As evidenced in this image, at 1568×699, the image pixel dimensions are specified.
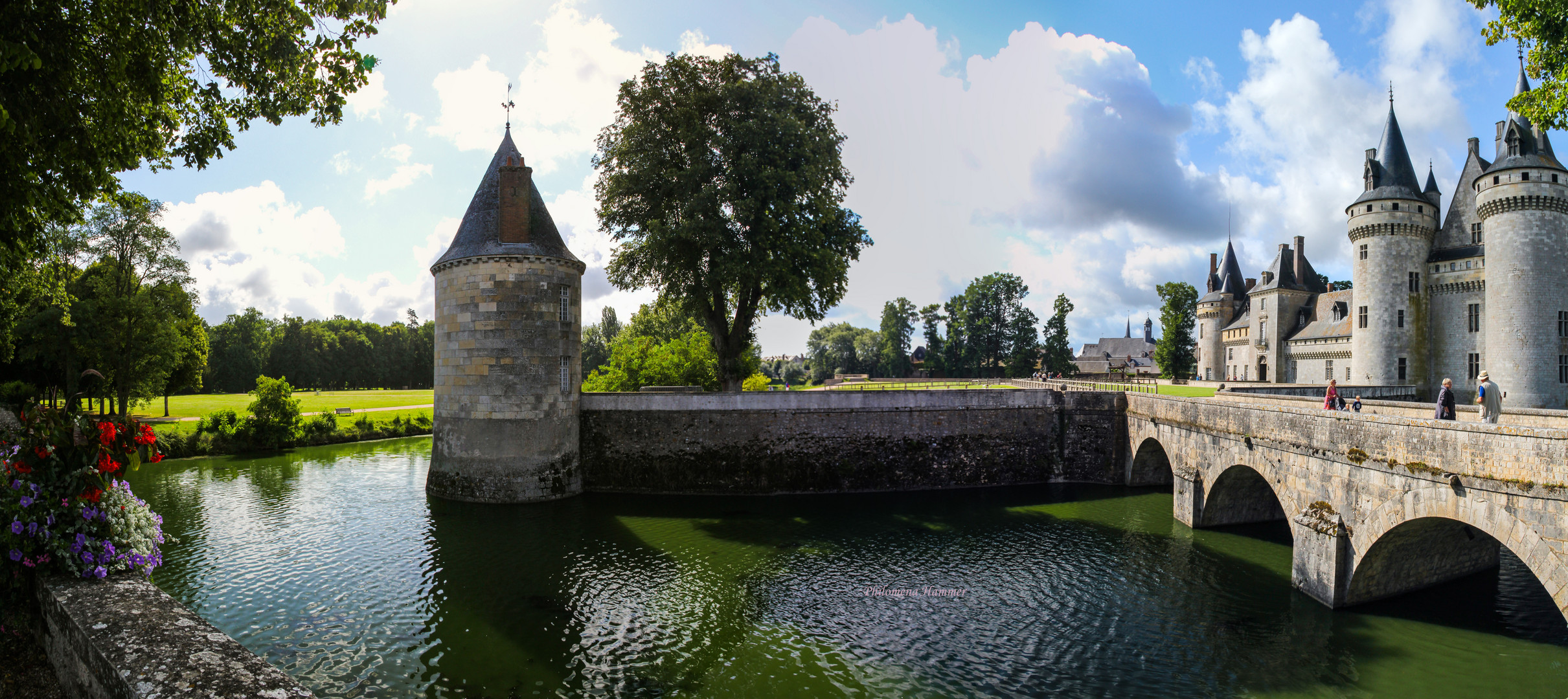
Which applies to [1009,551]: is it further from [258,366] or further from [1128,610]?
[258,366]

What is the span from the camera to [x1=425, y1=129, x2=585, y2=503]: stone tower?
19797 millimetres

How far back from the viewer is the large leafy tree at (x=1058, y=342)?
58.6 meters

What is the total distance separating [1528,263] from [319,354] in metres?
91.2

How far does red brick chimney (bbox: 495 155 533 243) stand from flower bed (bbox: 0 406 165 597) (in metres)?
15.1

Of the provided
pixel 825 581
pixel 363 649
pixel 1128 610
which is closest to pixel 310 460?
pixel 363 649

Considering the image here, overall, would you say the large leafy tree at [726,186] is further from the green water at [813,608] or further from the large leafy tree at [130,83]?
the large leafy tree at [130,83]

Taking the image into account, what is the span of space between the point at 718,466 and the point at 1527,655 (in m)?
17.9

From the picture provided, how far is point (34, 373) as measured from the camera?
32.8 m

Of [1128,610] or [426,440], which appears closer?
[1128,610]

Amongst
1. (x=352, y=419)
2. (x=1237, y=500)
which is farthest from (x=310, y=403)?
(x=1237, y=500)

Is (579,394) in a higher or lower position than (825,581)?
higher

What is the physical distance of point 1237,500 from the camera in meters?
18.0

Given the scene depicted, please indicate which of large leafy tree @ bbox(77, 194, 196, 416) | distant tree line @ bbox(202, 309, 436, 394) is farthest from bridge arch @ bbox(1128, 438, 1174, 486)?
distant tree line @ bbox(202, 309, 436, 394)

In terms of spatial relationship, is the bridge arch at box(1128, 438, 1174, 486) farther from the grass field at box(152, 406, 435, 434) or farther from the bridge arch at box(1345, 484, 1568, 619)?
the grass field at box(152, 406, 435, 434)
